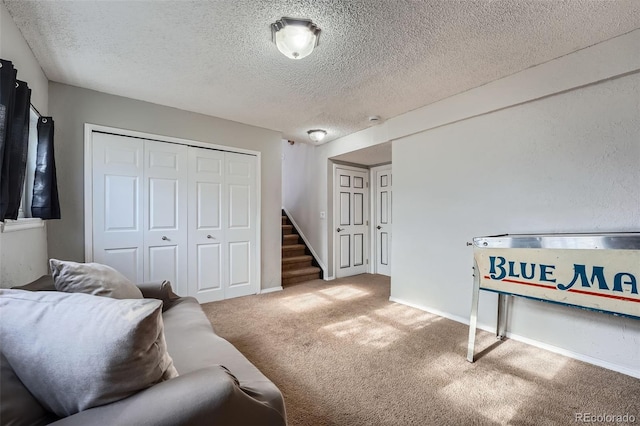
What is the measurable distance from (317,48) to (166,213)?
246 cm

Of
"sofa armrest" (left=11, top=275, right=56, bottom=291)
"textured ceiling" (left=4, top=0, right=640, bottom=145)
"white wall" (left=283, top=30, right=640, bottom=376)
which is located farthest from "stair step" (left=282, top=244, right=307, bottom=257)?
"sofa armrest" (left=11, top=275, right=56, bottom=291)

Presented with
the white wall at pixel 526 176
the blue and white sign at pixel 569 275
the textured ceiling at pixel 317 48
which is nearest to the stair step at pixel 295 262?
the white wall at pixel 526 176

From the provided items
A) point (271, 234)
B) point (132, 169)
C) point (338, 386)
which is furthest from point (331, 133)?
point (338, 386)

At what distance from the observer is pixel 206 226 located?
11.4 feet

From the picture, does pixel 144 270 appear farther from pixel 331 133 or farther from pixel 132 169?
Answer: pixel 331 133

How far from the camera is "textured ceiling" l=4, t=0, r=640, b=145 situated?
5.57 ft

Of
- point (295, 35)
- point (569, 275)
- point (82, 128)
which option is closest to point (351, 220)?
point (569, 275)

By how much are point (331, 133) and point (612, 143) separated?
10.1 feet

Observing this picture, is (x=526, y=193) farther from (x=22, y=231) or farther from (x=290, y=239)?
(x=22, y=231)

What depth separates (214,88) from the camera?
2736mm

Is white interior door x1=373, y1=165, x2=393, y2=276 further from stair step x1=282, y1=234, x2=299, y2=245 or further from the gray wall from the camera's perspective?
the gray wall

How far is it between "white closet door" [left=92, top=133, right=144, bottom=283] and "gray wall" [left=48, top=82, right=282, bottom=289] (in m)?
0.13

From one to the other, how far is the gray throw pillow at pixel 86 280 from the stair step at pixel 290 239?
3.82m

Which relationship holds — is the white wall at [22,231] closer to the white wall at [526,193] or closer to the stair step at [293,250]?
the stair step at [293,250]
